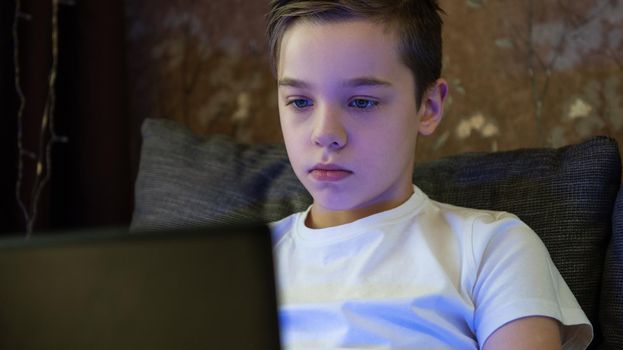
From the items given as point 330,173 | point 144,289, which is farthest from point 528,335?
point 144,289

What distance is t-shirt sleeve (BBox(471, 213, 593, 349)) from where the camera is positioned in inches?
41.6

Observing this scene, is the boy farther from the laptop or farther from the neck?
the laptop

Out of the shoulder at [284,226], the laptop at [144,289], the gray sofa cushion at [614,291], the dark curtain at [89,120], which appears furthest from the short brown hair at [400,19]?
the dark curtain at [89,120]

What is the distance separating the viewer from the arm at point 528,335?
3.40ft

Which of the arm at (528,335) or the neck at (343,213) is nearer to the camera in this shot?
the arm at (528,335)

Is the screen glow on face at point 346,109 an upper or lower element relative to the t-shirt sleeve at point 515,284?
upper

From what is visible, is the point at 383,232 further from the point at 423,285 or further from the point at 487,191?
the point at 487,191

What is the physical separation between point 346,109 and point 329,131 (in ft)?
0.16

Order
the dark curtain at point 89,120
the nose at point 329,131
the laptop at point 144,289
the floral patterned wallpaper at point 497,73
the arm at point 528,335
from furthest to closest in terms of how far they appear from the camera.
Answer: the dark curtain at point 89,120 → the floral patterned wallpaper at point 497,73 → the nose at point 329,131 → the arm at point 528,335 → the laptop at point 144,289

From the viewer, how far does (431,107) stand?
51.6 inches

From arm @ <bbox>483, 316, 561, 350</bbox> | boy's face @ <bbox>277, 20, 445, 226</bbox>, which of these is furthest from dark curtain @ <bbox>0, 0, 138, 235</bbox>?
arm @ <bbox>483, 316, 561, 350</bbox>

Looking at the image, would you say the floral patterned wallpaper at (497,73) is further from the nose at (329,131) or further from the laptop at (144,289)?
the laptop at (144,289)

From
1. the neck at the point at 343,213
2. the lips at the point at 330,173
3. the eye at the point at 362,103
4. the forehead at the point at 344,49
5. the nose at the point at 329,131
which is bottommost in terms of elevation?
the neck at the point at 343,213

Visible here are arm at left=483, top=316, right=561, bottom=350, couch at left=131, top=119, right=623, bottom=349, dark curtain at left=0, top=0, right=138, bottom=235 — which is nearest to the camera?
arm at left=483, top=316, right=561, bottom=350
